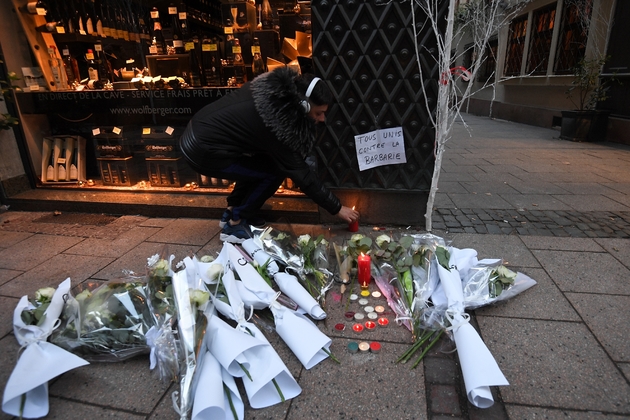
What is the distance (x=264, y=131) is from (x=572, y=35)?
10.1m

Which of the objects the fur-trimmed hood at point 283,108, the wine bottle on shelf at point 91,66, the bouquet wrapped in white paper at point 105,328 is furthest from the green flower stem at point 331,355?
the wine bottle on shelf at point 91,66

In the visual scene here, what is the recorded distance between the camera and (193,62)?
4492mm

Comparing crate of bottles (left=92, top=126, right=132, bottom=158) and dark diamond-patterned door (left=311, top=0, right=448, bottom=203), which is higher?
dark diamond-patterned door (left=311, top=0, right=448, bottom=203)

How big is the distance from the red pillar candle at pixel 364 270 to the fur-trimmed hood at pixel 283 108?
92 cm

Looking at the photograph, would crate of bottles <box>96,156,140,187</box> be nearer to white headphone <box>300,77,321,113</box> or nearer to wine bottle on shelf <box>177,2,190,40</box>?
wine bottle on shelf <box>177,2,190,40</box>

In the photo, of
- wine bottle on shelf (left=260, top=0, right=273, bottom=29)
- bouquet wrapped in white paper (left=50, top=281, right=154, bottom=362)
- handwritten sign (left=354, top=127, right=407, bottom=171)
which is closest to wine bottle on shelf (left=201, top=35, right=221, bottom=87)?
wine bottle on shelf (left=260, top=0, right=273, bottom=29)

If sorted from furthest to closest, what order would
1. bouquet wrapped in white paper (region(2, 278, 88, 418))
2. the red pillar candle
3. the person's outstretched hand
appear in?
1. the person's outstretched hand
2. the red pillar candle
3. bouquet wrapped in white paper (region(2, 278, 88, 418))

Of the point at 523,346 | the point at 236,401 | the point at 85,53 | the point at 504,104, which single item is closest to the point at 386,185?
the point at 523,346

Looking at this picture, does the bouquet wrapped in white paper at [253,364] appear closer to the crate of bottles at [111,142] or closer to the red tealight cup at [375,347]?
the red tealight cup at [375,347]

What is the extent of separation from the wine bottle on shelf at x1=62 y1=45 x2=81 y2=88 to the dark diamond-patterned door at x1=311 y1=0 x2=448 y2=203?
3.28 meters

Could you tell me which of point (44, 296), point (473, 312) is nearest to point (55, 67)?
point (44, 296)

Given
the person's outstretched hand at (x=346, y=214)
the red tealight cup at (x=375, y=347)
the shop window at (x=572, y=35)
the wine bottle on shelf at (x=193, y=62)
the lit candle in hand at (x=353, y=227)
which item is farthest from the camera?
the shop window at (x=572, y=35)

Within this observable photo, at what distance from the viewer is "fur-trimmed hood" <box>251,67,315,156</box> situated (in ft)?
8.80

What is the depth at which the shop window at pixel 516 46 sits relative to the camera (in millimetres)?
12180
